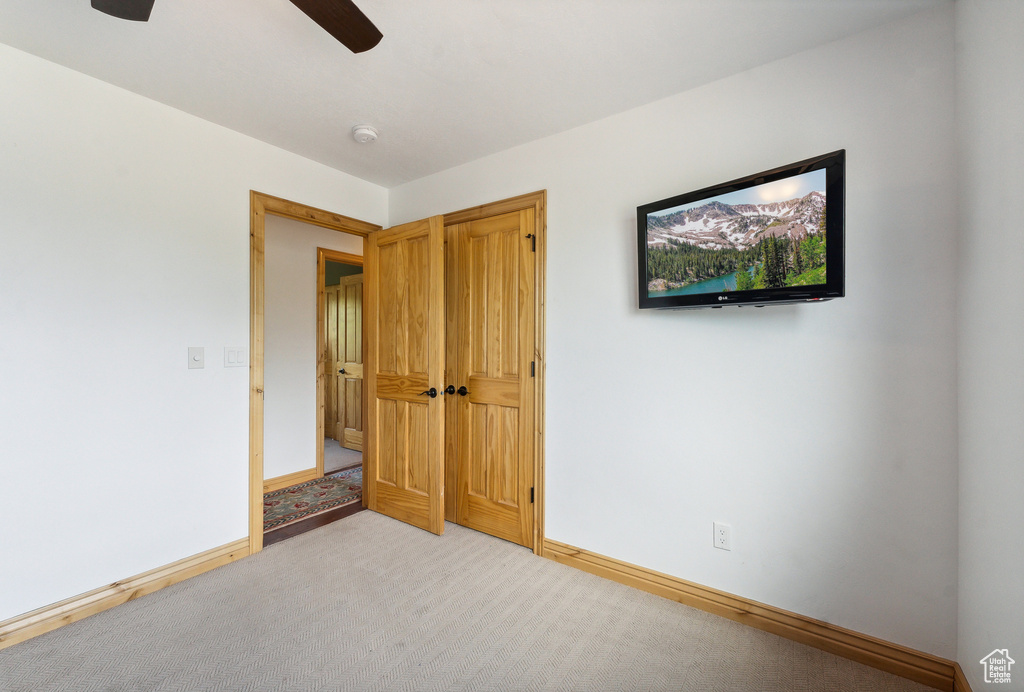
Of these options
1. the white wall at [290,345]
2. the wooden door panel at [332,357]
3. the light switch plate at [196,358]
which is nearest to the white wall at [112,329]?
the light switch plate at [196,358]

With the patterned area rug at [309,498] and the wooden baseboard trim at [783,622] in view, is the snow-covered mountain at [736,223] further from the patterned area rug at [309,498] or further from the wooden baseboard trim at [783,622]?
the patterned area rug at [309,498]

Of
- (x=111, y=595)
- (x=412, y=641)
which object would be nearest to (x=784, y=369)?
(x=412, y=641)

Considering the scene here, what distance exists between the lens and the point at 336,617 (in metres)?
2.03

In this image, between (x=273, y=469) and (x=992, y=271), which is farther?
(x=273, y=469)

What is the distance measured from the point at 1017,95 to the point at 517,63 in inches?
65.8

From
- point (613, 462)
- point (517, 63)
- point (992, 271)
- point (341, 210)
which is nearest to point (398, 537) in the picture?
point (613, 462)

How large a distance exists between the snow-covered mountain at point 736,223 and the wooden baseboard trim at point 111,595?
2949mm

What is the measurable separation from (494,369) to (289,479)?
96.0 inches

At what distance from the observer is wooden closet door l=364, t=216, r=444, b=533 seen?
2910 mm

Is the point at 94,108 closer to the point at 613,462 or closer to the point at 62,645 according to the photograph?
the point at 62,645

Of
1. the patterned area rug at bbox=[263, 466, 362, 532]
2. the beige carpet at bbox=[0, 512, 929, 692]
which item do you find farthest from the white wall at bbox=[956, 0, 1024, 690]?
the patterned area rug at bbox=[263, 466, 362, 532]

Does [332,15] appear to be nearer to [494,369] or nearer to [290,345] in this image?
[494,369]

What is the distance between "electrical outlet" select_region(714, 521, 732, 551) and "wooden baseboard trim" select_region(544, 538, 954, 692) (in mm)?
217

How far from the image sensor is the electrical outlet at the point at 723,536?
2.05 m
